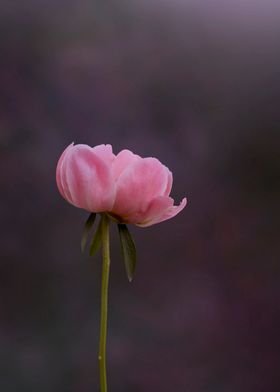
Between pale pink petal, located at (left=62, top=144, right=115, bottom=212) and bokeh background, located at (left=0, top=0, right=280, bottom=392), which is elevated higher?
bokeh background, located at (left=0, top=0, right=280, bottom=392)

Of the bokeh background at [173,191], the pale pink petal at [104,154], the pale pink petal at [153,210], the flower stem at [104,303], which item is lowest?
the flower stem at [104,303]

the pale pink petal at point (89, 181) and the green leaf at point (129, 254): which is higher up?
the pale pink petal at point (89, 181)

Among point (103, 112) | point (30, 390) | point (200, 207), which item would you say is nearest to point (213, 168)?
point (200, 207)

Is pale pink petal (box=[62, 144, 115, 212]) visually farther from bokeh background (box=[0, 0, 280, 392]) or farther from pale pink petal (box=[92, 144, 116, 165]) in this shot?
bokeh background (box=[0, 0, 280, 392])

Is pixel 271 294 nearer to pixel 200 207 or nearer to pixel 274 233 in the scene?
pixel 274 233

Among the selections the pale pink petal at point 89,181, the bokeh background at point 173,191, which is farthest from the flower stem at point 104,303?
the bokeh background at point 173,191

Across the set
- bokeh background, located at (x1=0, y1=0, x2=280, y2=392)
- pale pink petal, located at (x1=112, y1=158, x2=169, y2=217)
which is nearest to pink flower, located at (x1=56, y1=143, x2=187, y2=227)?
pale pink petal, located at (x1=112, y1=158, x2=169, y2=217)

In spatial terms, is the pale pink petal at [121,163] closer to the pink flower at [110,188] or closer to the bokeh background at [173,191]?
the pink flower at [110,188]

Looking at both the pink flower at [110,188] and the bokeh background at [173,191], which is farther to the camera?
the bokeh background at [173,191]
